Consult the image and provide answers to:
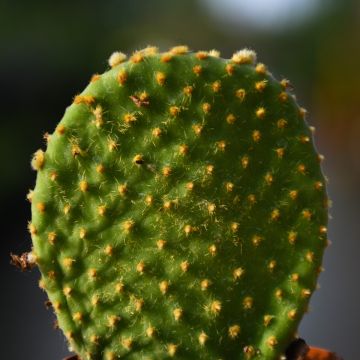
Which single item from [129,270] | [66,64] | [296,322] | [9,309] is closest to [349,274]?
[9,309]

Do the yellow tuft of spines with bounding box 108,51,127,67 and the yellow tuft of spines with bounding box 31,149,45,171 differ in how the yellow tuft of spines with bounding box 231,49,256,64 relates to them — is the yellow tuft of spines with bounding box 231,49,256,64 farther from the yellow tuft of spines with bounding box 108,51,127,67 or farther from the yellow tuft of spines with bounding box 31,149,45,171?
the yellow tuft of spines with bounding box 31,149,45,171

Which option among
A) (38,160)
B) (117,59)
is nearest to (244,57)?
(117,59)

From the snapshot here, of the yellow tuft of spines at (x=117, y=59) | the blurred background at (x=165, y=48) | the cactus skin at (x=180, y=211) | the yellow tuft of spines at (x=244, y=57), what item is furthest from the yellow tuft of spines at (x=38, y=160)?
the blurred background at (x=165, y=48)

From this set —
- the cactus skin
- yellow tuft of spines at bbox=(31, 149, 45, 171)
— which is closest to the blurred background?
the cactus skin

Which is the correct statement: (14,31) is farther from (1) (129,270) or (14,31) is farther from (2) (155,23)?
(1) (129,270)

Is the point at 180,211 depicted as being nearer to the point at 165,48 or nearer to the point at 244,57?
the point at 244,57

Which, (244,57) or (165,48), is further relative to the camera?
(165,48)
